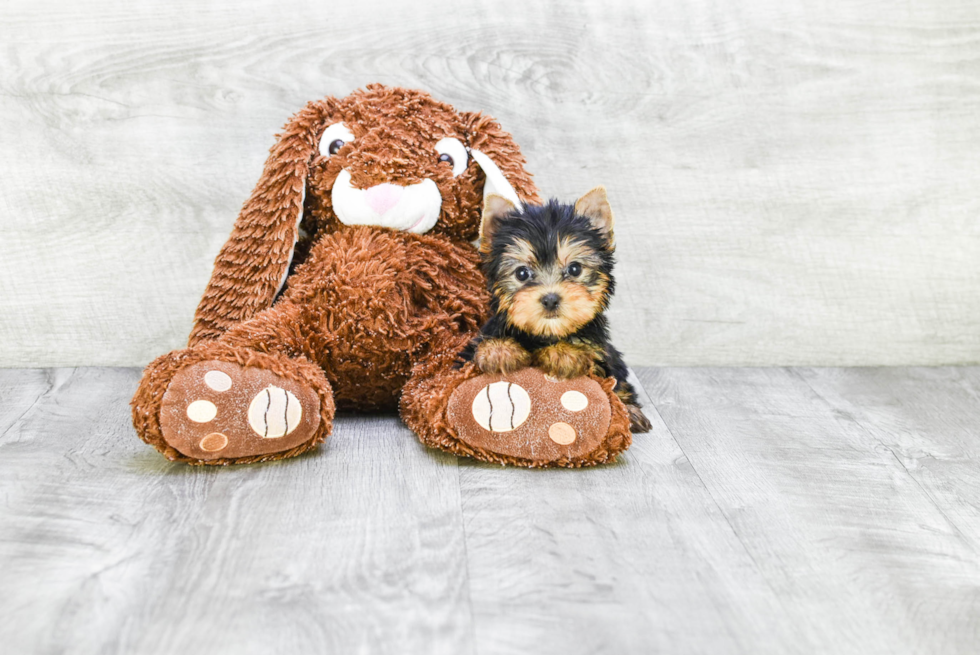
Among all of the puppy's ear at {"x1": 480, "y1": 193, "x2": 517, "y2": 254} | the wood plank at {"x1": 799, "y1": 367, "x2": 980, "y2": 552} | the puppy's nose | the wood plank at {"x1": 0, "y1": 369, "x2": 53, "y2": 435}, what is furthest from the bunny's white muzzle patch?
the wood plank at {"x1": 799, "y1": 367, "x2": 980, "y2": 552}

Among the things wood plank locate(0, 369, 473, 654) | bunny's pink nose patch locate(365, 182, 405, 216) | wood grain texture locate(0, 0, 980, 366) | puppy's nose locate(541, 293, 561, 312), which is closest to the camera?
wood plank locate(0, 369, 473, 654)

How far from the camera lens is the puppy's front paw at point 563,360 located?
1056 millimetres

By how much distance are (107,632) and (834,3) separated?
4.84 feet

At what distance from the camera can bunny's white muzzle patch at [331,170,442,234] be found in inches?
46.2

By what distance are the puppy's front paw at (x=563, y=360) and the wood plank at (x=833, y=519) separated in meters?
0.20

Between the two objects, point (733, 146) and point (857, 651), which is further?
point (733, 146)

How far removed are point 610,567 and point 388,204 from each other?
575 mm

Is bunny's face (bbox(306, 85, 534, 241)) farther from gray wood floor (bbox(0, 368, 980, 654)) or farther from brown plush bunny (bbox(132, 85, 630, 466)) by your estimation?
gray wood floor (bbox(0, 368, 980, 654))

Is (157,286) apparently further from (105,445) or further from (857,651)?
(857,651)

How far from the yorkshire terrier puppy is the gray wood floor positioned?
0.14 meters

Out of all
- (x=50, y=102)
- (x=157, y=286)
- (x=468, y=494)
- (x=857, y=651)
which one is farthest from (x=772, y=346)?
(x=50, y=102)

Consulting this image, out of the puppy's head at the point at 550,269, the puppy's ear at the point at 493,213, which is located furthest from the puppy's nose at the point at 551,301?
the puppy's ear at the point at 493,213

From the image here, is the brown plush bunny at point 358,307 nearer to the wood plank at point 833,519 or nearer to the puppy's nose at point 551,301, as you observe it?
the puppy's nose at point 551,301

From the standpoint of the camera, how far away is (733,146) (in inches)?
61.6
